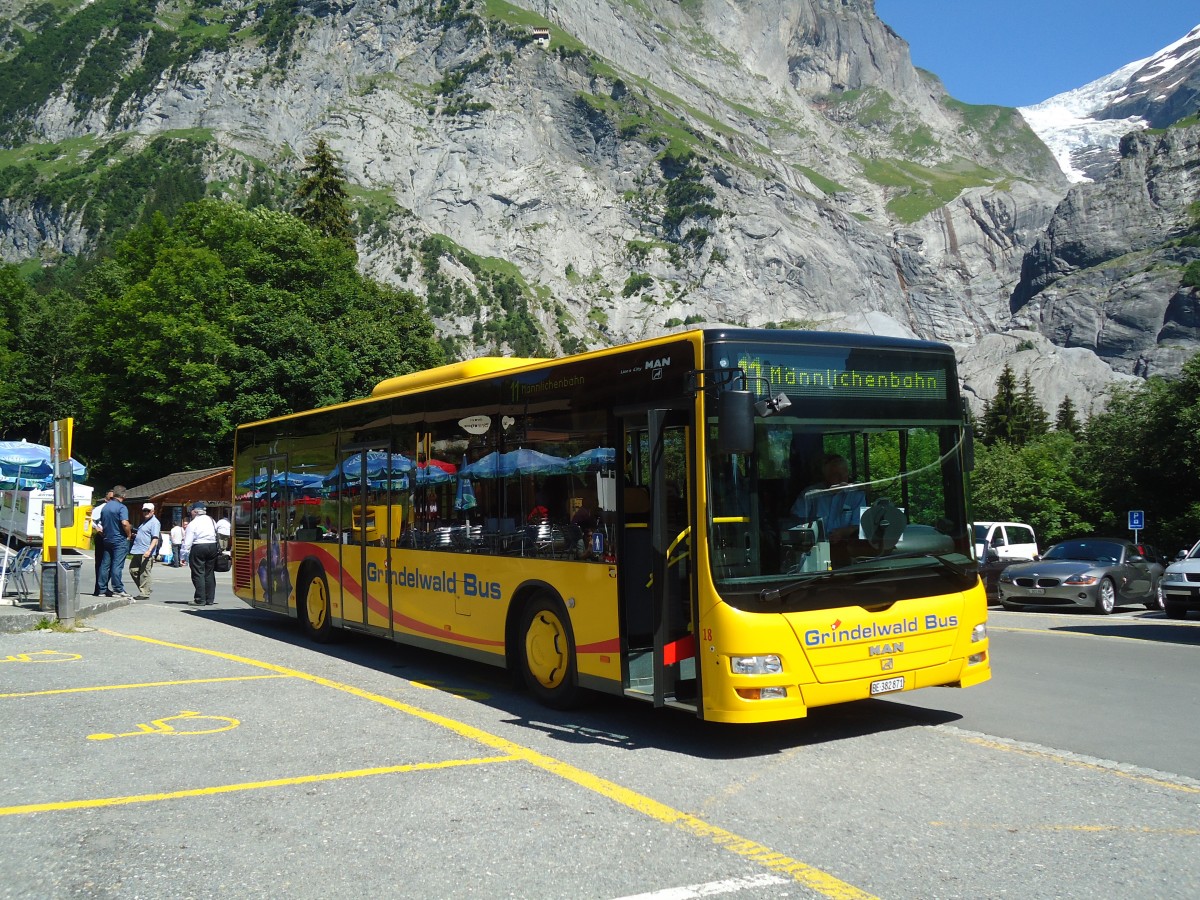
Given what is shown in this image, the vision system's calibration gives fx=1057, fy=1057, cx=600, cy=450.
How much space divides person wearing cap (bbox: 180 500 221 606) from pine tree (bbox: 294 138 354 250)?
157 ft

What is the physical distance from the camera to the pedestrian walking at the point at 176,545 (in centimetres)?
3431

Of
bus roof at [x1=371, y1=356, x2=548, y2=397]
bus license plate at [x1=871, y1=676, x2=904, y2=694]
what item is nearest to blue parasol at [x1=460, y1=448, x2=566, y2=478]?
bus roof at [x1=371, y1=356, x2=548, y2=397]

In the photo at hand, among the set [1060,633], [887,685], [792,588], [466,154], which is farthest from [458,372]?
[466,154]

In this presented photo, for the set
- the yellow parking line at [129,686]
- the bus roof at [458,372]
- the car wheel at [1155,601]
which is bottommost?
the car wheel at [1155,601]

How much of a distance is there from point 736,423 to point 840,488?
42.0 inches

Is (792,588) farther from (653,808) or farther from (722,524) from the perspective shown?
(653,808)

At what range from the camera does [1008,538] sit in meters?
28.6

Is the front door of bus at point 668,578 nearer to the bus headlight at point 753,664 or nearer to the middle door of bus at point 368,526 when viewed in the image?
the bus headlight at point 753,664

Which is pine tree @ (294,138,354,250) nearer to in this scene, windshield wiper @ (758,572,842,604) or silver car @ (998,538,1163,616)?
silver car @ (998,538,1163,616)

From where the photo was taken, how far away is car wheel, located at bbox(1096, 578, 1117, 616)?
64.0 feet

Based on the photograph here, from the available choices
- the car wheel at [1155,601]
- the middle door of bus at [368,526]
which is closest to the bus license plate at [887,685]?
the middle door of bus at [368,526]

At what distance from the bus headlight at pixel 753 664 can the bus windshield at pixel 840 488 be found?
13.2 inches

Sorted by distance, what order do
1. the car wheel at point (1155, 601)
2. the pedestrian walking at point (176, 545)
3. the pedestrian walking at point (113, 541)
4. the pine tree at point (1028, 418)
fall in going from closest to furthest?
the pedestrian walking at point (113, 541) → the car wheel at point (1155, 601) → the pedestrian walking at point (176, 545) → the pine tree at point (1028, 418)

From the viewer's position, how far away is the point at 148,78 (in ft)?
544
